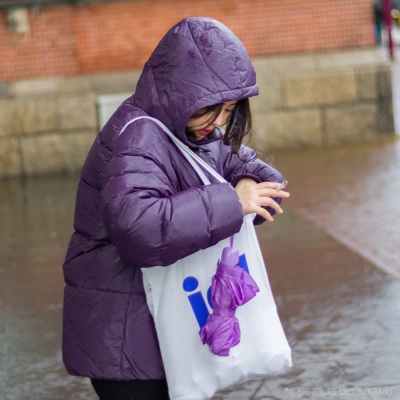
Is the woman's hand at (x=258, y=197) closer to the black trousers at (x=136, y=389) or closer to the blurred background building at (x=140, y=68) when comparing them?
the black trousers at (x=136, y=389)

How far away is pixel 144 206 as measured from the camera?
2.33 metres

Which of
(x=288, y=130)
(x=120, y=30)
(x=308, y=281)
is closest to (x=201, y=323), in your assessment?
(x=308, y=281)

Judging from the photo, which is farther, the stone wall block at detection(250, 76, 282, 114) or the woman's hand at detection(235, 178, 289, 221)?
the stone wall block at detection(250, 76, 282, 114)

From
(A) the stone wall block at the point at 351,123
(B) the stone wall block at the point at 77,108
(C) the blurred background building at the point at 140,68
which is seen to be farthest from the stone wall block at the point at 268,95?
(B) the stone wall block at the point at 77,108

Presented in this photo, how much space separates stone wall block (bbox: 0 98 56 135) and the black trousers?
757cm

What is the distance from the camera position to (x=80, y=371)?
8.60ft

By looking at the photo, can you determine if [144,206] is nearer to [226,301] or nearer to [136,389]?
[226,301]

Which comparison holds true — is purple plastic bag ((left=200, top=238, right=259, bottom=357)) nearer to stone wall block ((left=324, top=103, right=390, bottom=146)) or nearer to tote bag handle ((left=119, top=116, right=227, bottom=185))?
tote bag handle ((left=119, top=116, right=227, bottom=185))

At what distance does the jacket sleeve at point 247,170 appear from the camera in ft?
9.21

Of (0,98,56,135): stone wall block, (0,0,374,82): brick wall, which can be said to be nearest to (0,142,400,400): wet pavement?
(0,98,56,135): stone wall block

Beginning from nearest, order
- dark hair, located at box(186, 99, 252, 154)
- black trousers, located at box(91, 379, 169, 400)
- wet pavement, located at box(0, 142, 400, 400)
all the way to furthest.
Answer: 1. black trousers, located at box(91, 379, 169, 400)
2. dark hair, located at box(186, 99, 252, 154)
3. wet pavement, located at box(0, 142, 400, 400)

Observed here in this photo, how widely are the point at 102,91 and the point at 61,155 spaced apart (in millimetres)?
832

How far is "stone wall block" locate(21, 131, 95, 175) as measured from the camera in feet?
32.7

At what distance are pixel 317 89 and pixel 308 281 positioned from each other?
476cm
